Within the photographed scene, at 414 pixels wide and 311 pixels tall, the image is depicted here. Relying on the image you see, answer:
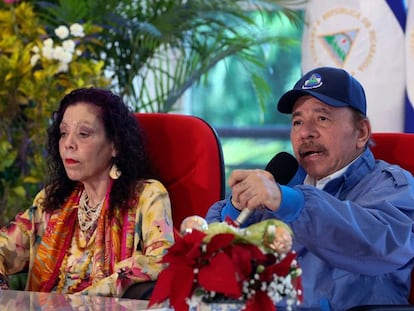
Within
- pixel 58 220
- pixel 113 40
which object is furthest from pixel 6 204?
pixel 58 220

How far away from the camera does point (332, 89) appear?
7.80ft

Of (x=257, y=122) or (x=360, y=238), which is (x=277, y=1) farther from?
(x=360, y=238)

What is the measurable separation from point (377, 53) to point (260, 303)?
254 cm

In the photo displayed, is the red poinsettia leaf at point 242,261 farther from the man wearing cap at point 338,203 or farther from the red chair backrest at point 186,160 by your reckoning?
the red chair backrest at point 186,160

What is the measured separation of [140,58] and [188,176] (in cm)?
167

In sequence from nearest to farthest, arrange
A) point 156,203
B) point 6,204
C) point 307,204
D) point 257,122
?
1. point 307,204
2. point 156,203
3. point 6,204
4. point 257,122

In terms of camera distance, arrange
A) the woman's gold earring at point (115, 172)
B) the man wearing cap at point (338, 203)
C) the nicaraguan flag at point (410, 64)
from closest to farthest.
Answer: the man wearing cap at point (338, 203) < the woman's gold earring at point (115, 172) < the nicaraguan flag at point (410, 64)

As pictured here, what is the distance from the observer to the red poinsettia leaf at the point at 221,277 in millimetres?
1514

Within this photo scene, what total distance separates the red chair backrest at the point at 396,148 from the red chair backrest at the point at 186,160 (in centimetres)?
49

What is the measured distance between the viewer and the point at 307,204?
2.02m

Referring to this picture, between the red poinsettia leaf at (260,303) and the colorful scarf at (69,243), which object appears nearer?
the red poinsettia leaf at (260,303)

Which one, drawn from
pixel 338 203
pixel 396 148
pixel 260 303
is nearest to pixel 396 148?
pixel 396 148

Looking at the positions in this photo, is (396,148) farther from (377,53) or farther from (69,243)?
(377,53)

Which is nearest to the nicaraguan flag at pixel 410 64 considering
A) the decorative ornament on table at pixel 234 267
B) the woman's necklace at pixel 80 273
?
the woman's necklace at pixel 80 273
